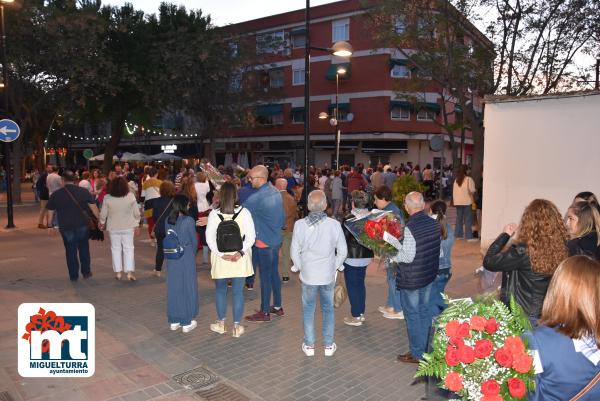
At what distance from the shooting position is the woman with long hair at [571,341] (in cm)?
222

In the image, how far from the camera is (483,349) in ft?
7.36

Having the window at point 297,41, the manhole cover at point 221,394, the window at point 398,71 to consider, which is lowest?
the manhole cover at point 221,394

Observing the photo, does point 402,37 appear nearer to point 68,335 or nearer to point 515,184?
point 515,184

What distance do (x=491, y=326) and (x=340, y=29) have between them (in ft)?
112

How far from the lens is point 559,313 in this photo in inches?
89.9

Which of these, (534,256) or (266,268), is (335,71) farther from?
(534,256)

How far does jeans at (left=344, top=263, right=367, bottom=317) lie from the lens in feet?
19.9

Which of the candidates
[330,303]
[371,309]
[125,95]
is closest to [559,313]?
[330,303]

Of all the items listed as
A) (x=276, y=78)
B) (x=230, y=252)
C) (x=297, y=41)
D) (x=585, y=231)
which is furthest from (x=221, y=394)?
(x=276, y=78)

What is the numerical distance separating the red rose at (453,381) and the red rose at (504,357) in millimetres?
205

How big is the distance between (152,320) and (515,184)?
755cm

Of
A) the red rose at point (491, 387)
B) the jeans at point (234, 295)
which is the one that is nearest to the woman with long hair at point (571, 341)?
the red rose at point (491, 387)

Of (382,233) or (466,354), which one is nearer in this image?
(466,354)

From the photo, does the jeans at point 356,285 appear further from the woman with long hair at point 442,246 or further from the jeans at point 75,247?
the jeans at point 75,247
